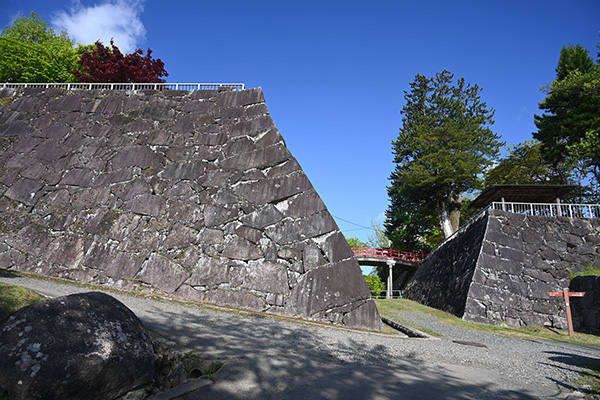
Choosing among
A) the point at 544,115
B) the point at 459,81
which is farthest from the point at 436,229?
the point at 459,81

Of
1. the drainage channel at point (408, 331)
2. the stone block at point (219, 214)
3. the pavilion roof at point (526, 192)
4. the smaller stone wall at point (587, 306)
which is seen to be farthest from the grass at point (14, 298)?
the pavilion roof at point (526, 192)

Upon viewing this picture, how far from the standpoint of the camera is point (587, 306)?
41.2ft

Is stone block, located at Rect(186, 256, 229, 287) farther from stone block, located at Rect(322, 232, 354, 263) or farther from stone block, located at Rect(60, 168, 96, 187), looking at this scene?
stone block, located at Rect(60, 168, 96, 187)

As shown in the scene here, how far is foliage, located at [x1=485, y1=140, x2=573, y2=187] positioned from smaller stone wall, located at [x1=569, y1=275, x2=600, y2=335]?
15161mm

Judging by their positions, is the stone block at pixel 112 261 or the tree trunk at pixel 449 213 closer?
the stone block at pixel 112 261

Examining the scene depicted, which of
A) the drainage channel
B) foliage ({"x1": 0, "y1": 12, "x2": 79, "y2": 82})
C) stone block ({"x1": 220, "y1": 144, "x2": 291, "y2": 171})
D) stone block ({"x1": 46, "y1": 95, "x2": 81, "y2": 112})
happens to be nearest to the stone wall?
the drainage channel

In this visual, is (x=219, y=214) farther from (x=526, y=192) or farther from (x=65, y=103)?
(x=526, y=192)

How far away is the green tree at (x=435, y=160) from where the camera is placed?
89.8ft

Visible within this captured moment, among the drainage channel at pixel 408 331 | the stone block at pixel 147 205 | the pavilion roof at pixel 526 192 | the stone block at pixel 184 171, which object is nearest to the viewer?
the drainage channel at pixel 408 331

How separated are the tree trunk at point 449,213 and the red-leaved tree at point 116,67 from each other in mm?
24073

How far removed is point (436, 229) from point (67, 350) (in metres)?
32.3

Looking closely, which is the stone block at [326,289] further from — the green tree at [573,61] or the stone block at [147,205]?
the green tree at [573,61]

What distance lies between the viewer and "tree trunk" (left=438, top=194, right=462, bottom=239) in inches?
1081

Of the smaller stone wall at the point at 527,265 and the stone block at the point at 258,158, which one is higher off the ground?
the stone block at the point at 258,158
